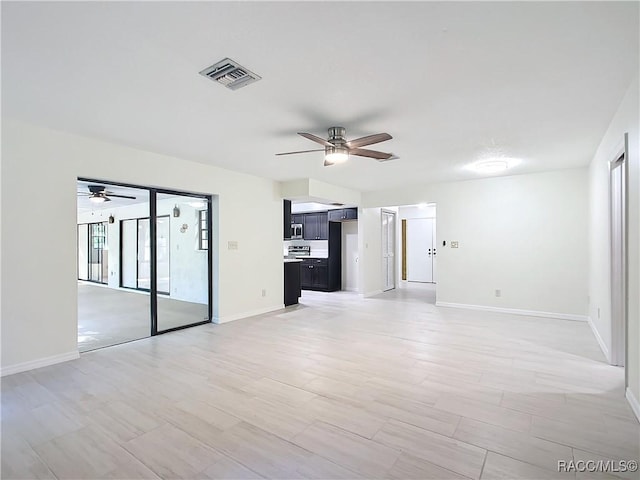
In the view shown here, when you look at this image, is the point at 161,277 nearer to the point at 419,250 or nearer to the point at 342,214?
the point at 342,214

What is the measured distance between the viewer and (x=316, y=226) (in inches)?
363

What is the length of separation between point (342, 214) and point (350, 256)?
1.30m

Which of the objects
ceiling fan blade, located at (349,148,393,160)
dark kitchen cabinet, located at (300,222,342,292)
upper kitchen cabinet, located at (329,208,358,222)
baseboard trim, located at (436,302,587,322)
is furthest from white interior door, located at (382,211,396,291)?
ceiling fan blade, located at (349,148,393,160)

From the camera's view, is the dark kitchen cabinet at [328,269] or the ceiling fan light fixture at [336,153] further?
the dark kitchen cabinet at [328,269]

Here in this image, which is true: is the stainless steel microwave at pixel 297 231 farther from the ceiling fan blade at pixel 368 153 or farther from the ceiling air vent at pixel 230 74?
the ceiling air vent at pixel 230 74

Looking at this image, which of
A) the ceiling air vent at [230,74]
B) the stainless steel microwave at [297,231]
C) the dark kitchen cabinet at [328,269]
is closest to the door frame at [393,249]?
the dark kitchen cabinet at [328,269]

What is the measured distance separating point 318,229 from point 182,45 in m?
7.25

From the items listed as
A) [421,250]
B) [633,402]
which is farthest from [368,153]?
[421,250]

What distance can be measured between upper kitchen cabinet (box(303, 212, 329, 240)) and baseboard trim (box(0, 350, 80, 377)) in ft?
Answer: 20.4

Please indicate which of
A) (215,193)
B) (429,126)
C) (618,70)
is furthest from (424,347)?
(215,193)

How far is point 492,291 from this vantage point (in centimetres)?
613

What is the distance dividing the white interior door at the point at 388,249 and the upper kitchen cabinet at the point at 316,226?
1561 mm

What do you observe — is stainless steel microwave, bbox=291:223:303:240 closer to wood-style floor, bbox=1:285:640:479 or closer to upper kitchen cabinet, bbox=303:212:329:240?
upper kitchen cabinet, bbox=303:212:329:240

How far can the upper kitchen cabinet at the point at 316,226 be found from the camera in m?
9.03
